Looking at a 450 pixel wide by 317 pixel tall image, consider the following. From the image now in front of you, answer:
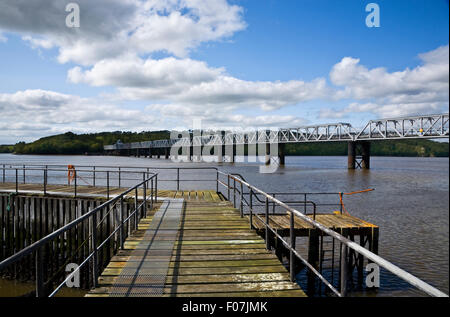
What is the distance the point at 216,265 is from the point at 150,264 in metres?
1.15

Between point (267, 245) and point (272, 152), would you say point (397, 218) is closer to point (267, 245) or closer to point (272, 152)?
point (267, 245)

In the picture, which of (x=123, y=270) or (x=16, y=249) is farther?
(x=16, y=249)

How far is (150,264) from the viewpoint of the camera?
569 centimetres

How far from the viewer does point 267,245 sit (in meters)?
6.84

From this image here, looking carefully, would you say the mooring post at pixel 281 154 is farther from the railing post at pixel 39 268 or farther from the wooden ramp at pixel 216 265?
the railing post at pixel 39 268

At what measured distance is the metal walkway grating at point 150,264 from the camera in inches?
183

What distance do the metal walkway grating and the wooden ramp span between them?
10 cm

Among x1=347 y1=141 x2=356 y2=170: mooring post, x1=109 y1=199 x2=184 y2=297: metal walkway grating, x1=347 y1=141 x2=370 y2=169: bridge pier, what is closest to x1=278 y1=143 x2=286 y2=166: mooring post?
x1=347 y1=141 x2=356 y2=170: mooring post

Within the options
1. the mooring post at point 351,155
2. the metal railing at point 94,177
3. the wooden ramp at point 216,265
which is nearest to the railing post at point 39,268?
the wooden ramp at point 216,265

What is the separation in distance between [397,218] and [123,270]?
2281 cm

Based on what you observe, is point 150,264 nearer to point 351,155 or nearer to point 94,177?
point 94,177
